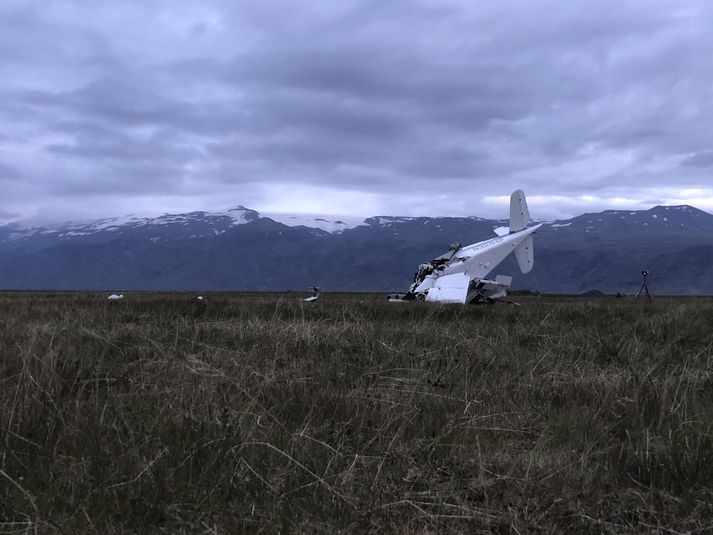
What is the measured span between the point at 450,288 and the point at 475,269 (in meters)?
4.89

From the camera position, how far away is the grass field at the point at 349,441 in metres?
3.23

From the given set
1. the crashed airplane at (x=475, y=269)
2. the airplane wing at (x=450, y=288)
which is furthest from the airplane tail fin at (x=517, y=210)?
the airplane wing at (x=450, y=288)

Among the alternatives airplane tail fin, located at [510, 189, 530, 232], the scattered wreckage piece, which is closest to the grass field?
the scattered wreckage piece

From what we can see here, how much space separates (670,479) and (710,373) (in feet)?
13.6

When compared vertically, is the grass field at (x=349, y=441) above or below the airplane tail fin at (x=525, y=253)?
below

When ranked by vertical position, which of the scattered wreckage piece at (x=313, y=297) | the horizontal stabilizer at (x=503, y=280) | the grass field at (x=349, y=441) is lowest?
the grass field at (x=349, y=441)

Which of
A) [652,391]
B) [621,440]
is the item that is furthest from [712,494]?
[652,391]

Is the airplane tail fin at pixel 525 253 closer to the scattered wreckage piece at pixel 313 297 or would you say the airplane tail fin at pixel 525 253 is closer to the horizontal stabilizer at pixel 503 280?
the horizontal stabilizer at pixel 503 280

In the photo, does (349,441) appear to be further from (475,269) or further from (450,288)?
(475,269)

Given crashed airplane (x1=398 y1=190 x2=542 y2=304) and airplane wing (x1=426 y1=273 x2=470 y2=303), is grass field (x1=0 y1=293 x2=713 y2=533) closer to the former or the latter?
crashed airplane (x1=398 y1=190 x2=542 y2=304)

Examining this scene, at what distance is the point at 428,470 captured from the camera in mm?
3996

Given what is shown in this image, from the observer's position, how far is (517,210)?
139ft

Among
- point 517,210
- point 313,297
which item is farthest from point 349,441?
→ point 517,210

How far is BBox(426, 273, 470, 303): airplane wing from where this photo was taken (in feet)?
98.1
